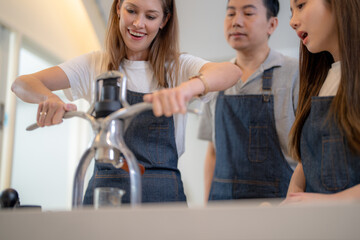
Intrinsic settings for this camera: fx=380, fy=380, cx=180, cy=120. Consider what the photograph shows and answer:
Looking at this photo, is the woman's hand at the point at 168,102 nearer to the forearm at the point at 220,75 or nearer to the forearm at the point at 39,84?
the forearm at the point at 220,75

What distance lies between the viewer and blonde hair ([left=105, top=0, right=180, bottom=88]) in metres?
1.13

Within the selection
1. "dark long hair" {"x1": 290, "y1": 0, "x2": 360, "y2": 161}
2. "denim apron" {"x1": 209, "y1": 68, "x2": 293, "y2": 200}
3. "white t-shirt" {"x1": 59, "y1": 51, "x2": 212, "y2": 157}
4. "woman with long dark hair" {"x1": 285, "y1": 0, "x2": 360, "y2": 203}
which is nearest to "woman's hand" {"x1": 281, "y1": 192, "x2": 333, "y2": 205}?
"woman with long dark hair" {"x1": 285, "y1": 0, "x2": 360, "y2": 203}

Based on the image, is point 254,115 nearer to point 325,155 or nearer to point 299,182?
point 299,182

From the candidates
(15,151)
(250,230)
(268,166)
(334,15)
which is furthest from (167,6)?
(15,151)

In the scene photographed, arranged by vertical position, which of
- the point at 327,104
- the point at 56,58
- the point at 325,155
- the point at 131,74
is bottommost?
the point at 325,155

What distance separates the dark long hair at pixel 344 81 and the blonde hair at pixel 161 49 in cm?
38

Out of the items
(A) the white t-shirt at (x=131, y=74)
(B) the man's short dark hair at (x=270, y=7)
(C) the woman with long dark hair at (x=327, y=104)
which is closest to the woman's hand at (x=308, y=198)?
(C) the woman with long dark hair at (x=327, y=104)

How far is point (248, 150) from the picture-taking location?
1.60 meters

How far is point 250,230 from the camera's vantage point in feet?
1.54

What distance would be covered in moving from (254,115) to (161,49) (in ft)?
1.97

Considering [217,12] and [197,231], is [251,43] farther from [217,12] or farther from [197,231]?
[197,231]

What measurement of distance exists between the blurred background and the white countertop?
64.3 inches

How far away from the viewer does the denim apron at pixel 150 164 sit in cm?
101

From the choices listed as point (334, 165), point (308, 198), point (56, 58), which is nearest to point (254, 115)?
point (334, 165)
